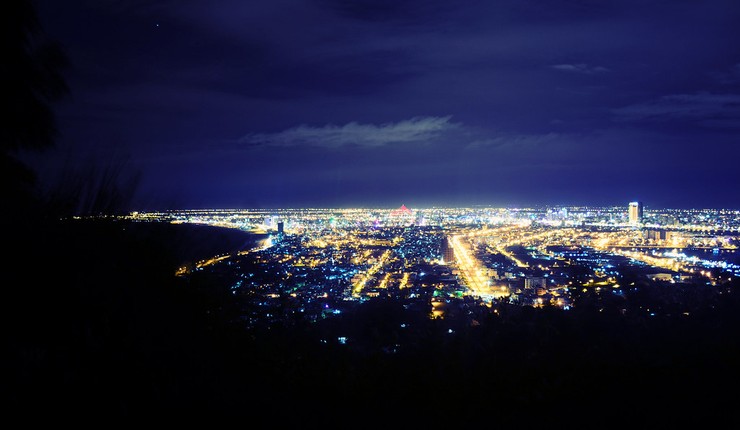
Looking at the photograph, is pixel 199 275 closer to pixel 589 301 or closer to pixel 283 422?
pixel 283 422

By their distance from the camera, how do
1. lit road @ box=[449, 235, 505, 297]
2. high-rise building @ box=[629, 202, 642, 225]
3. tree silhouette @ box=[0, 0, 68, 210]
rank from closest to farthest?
tree silhouette @ box=[0, 0, 68, 210], lit road @ box=[449, 235, 505, 297], high-rise building @ box=[629, 202, 642, 225]

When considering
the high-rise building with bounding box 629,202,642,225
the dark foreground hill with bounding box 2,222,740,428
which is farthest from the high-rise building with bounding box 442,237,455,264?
the high-rise building with bounding box 629,202,642,225

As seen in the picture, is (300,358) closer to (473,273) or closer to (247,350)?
(247,350)

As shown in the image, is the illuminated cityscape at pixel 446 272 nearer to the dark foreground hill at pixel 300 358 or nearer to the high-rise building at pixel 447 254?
the high-rise building at pixel 447 254

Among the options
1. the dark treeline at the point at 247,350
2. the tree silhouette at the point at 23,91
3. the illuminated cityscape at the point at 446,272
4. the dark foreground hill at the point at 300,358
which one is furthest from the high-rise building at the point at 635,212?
the tree silhouette at the point at 23,91

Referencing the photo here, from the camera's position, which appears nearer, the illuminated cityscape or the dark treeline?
the dark treeline

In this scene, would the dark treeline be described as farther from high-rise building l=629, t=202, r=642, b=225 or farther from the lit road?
high-rise building l=629, t=202, r=642, b=225

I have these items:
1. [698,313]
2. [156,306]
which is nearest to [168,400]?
[156,306]

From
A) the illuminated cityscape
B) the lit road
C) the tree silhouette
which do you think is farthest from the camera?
the lit road
